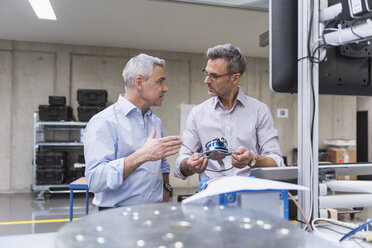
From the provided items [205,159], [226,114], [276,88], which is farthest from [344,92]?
[226,114]

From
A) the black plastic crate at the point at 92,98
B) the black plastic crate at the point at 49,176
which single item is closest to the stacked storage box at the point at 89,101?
the black plastic crate at the point at 92,98

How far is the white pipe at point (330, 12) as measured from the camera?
3.43 ft

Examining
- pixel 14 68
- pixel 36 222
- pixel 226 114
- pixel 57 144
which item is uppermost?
pixel 14 68

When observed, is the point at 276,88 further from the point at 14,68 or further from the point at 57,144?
the point at 14,68

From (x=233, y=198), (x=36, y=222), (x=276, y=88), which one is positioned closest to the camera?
(x=233, y=198)

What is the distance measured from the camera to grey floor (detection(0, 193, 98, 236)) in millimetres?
3984

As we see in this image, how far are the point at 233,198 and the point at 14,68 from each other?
703 centimetres

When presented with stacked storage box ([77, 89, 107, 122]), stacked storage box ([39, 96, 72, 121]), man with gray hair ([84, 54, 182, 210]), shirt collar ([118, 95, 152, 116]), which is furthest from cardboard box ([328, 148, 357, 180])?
shirt collar ([118, 95, 152, 116])

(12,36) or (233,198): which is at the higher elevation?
(12,36)

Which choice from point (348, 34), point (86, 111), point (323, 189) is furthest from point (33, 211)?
point (348, 34)

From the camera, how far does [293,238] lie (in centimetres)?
52

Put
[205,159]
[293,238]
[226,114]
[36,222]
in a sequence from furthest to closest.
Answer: [36,222]
[226,114]
[205,159]
[293,238]

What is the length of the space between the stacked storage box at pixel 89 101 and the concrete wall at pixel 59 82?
2.32 ft

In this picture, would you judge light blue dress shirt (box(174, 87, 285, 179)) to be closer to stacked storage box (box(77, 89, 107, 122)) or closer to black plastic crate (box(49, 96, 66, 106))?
stacked storage box (box(77, 89, 107, 122))
